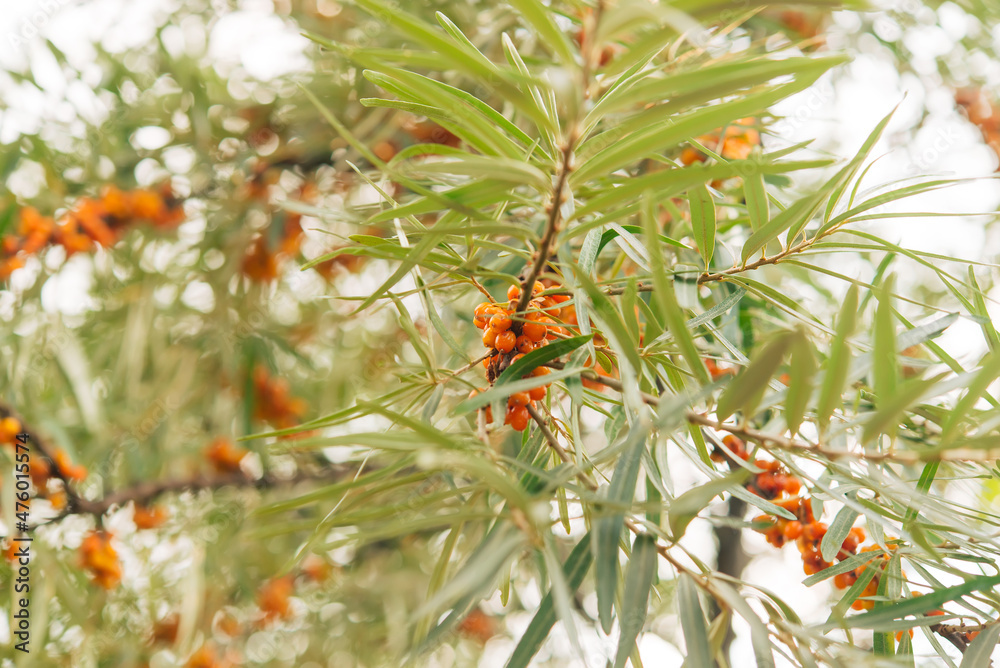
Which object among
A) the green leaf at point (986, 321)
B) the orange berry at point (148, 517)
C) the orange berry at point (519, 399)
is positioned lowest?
the orange berry at point (148, 517)

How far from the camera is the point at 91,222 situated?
1.32 meters

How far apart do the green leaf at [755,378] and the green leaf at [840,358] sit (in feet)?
0.09

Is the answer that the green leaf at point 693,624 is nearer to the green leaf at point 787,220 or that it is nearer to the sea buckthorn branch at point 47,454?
the green leaf at point 787,220

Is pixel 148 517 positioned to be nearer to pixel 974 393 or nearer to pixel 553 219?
pixel 553 219

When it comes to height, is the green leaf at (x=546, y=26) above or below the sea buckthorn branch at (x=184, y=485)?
above

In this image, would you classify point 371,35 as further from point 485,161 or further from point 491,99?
point 485,161

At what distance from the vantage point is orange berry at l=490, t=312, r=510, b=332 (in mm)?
489

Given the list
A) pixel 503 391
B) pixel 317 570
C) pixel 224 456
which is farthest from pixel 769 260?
pixel 317 570

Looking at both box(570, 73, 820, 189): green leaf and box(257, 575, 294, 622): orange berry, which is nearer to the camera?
box(570, 73, 820, 189): green leaf

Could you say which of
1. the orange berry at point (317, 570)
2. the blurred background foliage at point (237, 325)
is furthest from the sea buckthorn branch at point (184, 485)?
the orange berry at point (317, 570)

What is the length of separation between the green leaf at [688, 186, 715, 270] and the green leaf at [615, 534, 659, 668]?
240 mm

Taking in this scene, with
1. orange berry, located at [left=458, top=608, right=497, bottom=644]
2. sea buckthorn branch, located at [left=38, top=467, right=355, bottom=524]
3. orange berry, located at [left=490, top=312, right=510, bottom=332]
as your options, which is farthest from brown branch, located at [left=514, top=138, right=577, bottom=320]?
orange berry, located at [left=458, top=608, right=497, bottom=644]

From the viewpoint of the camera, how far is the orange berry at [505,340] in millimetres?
497

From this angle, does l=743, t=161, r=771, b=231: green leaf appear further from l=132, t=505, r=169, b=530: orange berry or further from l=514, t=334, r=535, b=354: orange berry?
l=132, t=505, r=169, b=530: orange berry
